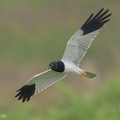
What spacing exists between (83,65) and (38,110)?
2.62 m

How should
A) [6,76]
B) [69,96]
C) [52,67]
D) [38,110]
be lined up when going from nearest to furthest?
[52,67]
[69,96]
[38,110]
[6,76]

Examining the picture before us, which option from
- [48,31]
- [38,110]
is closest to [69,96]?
[38,110]

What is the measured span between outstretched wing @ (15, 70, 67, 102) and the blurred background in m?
4.20

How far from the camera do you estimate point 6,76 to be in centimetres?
2170

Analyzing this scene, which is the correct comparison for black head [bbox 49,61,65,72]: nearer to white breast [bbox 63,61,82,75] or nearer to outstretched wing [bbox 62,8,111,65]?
white breast [bbox 63,61,82,75]

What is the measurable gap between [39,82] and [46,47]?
1136 centimetres

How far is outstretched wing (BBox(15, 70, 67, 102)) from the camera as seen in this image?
12227mm

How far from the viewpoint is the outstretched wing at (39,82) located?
12.2 meters

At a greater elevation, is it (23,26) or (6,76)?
(23,26)

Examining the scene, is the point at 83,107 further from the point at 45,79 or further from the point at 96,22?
the point at 96,22

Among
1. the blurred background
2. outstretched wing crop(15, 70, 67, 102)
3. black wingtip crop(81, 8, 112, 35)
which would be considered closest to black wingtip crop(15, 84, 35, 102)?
outstretched wing crop(15, 70, 67, 102)

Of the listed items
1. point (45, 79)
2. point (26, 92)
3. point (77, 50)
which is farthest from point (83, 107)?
point (77, 50)

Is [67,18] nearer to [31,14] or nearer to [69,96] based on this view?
[31,14]

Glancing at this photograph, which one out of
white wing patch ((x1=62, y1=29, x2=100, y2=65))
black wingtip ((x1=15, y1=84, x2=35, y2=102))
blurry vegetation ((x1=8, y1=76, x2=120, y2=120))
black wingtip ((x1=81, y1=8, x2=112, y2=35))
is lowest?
black wingtip ((x1=15, y1=84, x2=35, y2=102))
